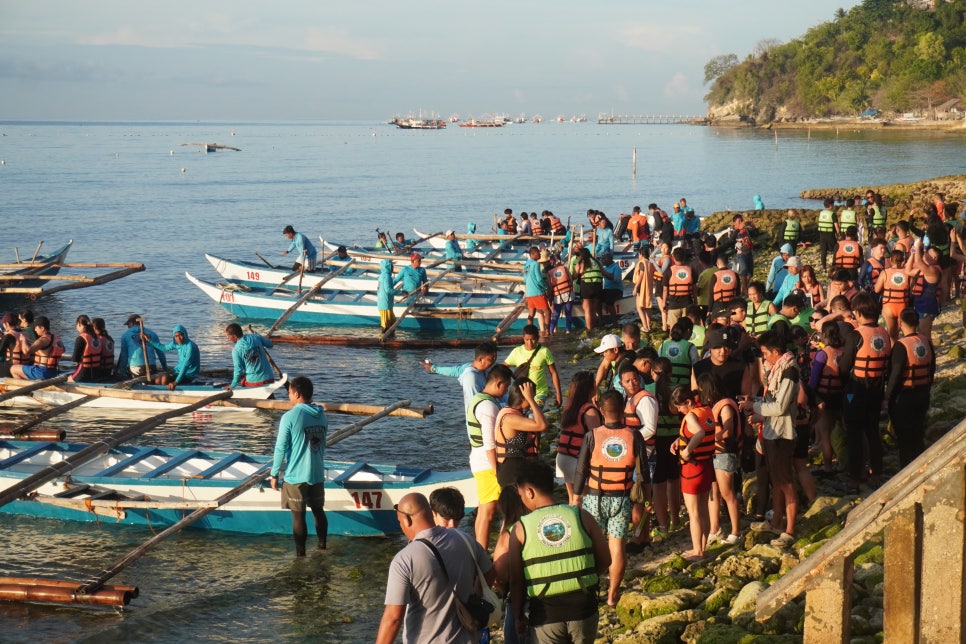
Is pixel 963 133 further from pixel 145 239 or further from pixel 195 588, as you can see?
pixel 195 588

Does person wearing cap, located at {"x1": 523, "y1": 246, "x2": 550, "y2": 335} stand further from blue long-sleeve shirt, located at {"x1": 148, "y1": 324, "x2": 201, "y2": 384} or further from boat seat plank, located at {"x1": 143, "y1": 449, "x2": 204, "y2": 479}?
boat seat plank, located at {"x1": 143, "y1": 449, "x2": 204, "y2": 479}

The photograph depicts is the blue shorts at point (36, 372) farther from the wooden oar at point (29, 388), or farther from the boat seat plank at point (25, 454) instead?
the boat seat plank at point (25, 454)

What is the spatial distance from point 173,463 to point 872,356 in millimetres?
8795

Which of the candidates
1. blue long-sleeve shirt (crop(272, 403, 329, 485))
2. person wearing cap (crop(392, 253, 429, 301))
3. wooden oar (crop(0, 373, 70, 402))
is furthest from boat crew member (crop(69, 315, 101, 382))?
person wearing cap (crop(392, 253, 429, 301))

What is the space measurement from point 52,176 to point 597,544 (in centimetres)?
10564

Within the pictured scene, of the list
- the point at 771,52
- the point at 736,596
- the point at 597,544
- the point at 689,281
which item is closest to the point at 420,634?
the point at 597,544

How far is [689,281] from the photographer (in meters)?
17.0

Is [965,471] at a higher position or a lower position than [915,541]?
higher

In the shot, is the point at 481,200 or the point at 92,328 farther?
the point at 481,200

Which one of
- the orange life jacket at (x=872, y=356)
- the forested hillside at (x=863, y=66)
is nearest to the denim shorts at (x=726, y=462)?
the orange life jacket at (x=872, y=356)

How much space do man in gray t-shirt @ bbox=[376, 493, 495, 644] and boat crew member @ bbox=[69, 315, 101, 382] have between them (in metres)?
13.1

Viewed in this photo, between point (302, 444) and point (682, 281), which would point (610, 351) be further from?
point (682, 281)

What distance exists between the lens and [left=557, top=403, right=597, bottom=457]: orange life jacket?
878 centimetres

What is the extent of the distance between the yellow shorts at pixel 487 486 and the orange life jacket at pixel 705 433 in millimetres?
1819
